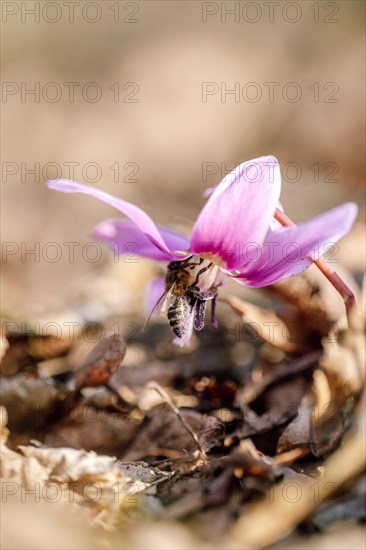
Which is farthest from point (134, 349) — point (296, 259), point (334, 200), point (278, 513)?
point (334, 200)

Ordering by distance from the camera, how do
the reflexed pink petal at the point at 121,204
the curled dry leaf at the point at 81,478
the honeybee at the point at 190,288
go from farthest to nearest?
the honeybee at the point at 190,288, the reflexed pink petal at the point at 121,204, the curled dry leaf at the point at 81,478

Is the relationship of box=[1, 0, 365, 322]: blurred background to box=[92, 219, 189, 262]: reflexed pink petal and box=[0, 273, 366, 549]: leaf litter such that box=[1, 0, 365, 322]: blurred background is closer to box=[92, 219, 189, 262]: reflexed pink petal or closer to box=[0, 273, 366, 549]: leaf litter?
box=[0, 273, 366, 549]: leaf litter

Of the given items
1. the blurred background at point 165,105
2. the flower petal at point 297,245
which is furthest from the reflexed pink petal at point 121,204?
the blurred background at point 165,105

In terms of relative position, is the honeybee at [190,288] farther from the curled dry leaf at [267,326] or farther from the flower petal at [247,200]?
the curled dry leaf at [267,326]

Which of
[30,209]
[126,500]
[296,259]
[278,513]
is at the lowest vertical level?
[30,209]

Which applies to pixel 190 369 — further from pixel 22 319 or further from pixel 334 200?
pixel 334 200

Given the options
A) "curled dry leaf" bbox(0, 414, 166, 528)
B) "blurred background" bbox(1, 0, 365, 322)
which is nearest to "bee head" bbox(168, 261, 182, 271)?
"curled dry leaf" bbox(0, 414, 166, 528)
